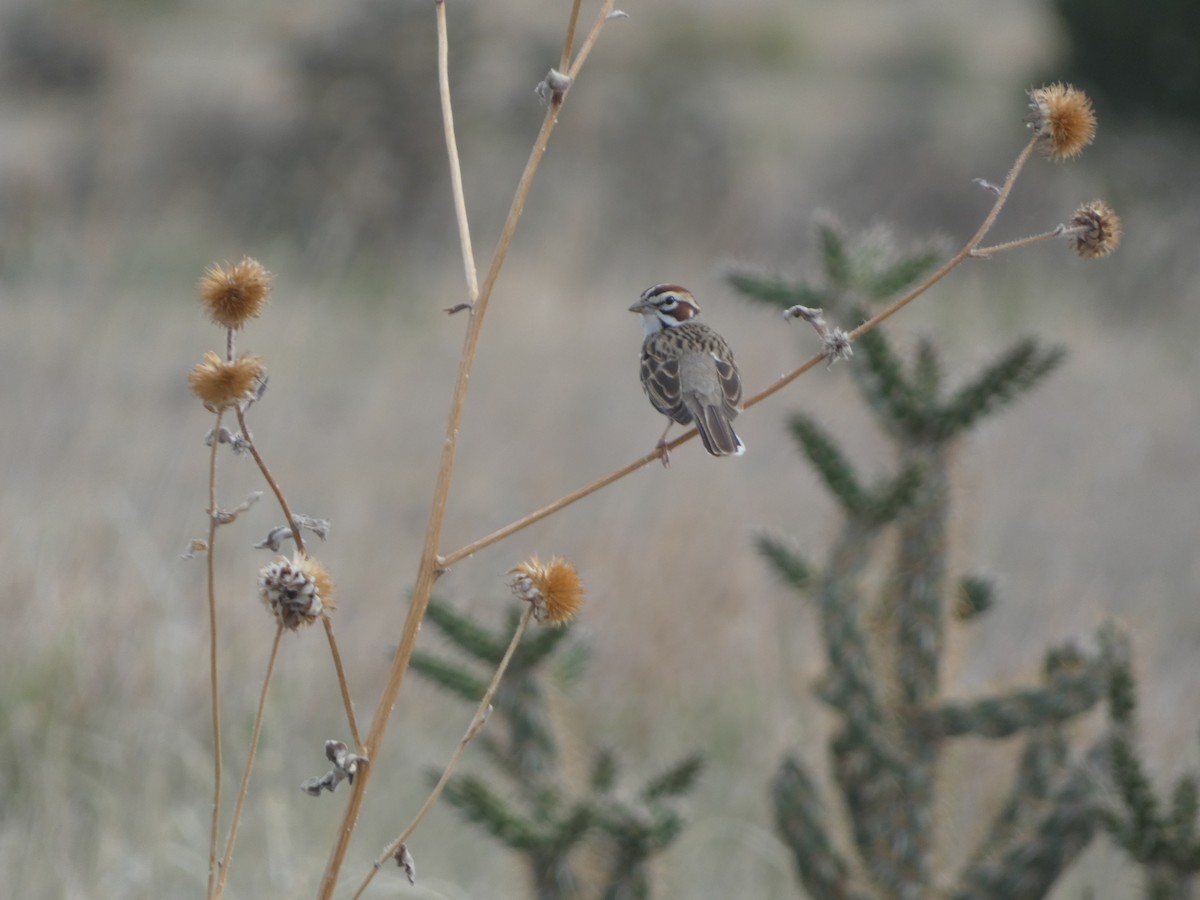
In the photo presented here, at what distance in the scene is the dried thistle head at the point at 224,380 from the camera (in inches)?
60.1

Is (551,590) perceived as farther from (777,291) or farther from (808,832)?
(808,832)

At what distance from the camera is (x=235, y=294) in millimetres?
1615

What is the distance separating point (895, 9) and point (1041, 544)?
3868cm

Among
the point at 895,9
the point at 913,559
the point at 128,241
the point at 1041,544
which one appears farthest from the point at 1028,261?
the point at 895,9

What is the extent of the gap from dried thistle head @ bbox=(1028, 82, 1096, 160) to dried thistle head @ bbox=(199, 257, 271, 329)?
0.93 meters

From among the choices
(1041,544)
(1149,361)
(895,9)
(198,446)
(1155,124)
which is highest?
(895,9)

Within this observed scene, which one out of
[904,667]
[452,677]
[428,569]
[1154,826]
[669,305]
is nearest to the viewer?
[428,569]

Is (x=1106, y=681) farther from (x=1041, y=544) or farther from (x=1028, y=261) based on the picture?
(x=1028, y=261)

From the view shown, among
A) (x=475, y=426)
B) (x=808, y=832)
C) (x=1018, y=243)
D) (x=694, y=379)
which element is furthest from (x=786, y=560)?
(x=475, y=426)

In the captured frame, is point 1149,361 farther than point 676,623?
Yes

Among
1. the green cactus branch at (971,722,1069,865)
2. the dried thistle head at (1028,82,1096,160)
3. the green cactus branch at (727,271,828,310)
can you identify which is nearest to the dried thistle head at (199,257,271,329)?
the dried thistle head at (1028,82,1096,160)

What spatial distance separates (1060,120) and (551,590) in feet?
2.74

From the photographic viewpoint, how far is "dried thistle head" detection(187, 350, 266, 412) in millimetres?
1527

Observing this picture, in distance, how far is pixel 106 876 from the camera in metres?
4.04
